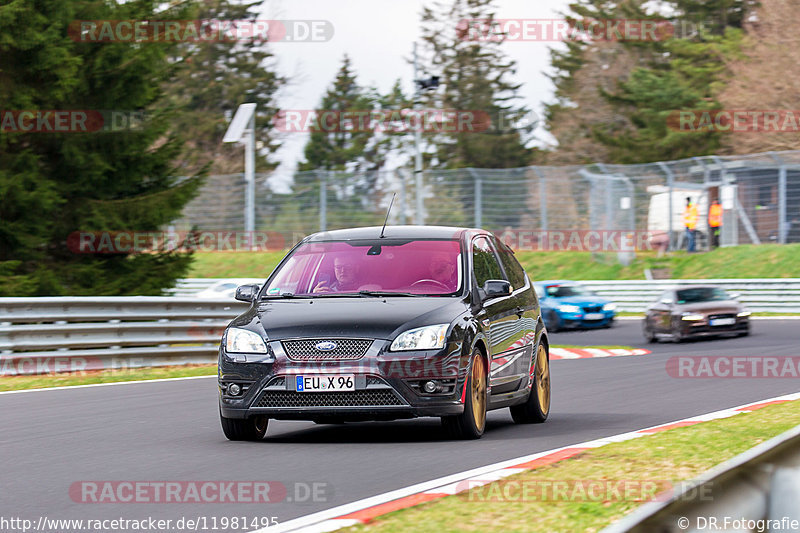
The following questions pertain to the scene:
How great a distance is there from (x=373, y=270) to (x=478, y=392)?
4.32ft

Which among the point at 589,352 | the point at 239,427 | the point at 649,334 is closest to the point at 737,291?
the point at 649,334

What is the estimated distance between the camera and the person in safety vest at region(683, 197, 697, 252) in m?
40.3

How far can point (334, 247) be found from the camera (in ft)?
35.1

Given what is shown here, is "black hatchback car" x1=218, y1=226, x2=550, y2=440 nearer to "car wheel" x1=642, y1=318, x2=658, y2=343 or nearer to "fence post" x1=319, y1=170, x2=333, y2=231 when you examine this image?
"car wheel" x1=642, y1=318, x2=658, y2=343

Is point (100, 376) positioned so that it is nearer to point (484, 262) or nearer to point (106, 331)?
point (106, 331)

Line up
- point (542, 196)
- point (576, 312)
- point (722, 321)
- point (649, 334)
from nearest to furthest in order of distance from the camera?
point (722, 321) < point (649, 334) < point (576, 312) < point (542, 196)

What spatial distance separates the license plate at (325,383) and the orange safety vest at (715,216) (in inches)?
1286

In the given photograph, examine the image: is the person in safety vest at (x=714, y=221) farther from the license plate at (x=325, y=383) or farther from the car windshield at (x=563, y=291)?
→ the license plate at (x=325, y=383)

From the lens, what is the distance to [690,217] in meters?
41.2

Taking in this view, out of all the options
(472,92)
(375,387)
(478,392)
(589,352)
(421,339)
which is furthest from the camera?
(472,92)

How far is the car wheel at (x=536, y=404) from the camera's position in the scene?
36.7 ft

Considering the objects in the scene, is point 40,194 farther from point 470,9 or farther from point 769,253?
point 470,9

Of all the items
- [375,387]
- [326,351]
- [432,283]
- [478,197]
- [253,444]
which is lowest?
[253,444]

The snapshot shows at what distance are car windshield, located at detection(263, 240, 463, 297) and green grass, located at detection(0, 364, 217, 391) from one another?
5.54 m
